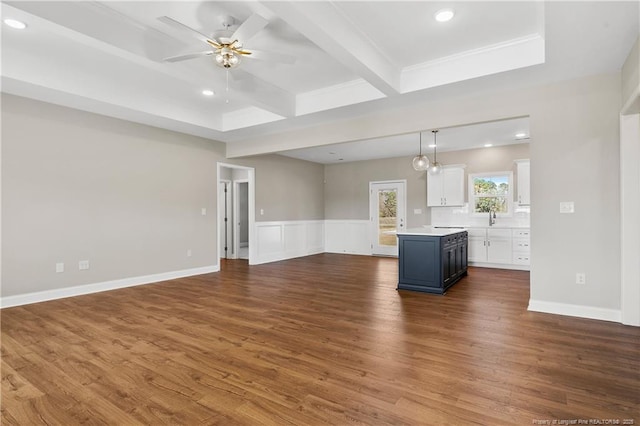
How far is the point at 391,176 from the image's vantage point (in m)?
9.10

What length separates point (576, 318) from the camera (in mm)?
3650

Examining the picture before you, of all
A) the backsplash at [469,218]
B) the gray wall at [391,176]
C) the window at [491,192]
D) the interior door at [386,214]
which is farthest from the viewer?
the interior door at [386,214]

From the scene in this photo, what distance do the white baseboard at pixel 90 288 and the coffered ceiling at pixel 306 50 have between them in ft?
8.71

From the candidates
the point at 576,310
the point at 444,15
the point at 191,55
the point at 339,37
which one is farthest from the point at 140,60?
the point at 576,310

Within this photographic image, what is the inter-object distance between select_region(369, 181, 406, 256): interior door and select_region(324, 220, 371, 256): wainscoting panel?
0.25 metres

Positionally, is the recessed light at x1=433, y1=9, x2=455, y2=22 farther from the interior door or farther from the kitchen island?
the interior door

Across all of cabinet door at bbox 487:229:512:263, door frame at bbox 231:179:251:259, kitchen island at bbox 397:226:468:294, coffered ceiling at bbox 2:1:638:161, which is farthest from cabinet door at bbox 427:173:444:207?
door frame at bbox 231:179:251:259

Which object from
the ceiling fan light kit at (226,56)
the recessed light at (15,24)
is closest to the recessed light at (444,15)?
the ceiling fan light kit at (226,56)

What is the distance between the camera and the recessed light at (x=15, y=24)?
3075 mm

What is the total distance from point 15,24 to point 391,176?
305 inches

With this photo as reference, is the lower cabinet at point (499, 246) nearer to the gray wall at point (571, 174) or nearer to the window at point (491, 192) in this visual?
the window at point (491, 192)

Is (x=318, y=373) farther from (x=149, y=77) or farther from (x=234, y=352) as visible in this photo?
(x=149, y=77)

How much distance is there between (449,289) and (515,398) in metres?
3.12

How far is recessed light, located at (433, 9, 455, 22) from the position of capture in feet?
9.56
